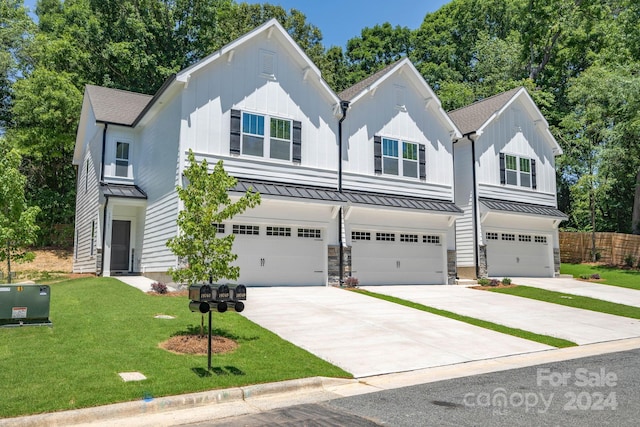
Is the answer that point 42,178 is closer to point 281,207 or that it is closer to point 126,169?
point 126,169

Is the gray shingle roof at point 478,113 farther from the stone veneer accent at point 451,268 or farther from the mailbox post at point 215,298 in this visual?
the mailbox post at point 215,298

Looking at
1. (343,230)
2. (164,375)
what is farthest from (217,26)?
(164,375)

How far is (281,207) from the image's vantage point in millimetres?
18953

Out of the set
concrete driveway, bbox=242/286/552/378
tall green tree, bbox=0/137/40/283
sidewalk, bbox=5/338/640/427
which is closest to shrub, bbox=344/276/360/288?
concrete driveway, bbox=242/286/552/378

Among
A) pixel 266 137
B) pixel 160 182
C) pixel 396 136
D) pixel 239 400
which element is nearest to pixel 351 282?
pixel 266 137

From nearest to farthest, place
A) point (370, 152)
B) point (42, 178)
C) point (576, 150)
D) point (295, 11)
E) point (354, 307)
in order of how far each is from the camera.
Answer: point (354, 307) → point (370, 152) → point (576, 150) → point (42, 178) → point (295, 11)

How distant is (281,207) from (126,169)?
8.06 meters

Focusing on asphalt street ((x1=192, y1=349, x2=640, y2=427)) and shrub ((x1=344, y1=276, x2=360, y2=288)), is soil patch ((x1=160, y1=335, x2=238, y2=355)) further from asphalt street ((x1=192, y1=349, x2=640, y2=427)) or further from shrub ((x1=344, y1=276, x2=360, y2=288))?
shrub ((x1=344, y1=276, x2=360, y2=288))

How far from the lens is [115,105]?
24094mm

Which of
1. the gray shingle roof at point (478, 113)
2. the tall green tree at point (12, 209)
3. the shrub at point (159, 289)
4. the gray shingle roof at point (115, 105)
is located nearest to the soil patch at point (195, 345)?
the shrub at point (159, 289)

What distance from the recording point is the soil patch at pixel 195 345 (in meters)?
9.27

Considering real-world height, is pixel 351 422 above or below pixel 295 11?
below

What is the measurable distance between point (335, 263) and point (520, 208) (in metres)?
11.4

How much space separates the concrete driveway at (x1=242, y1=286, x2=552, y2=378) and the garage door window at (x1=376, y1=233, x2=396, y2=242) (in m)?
5.73
